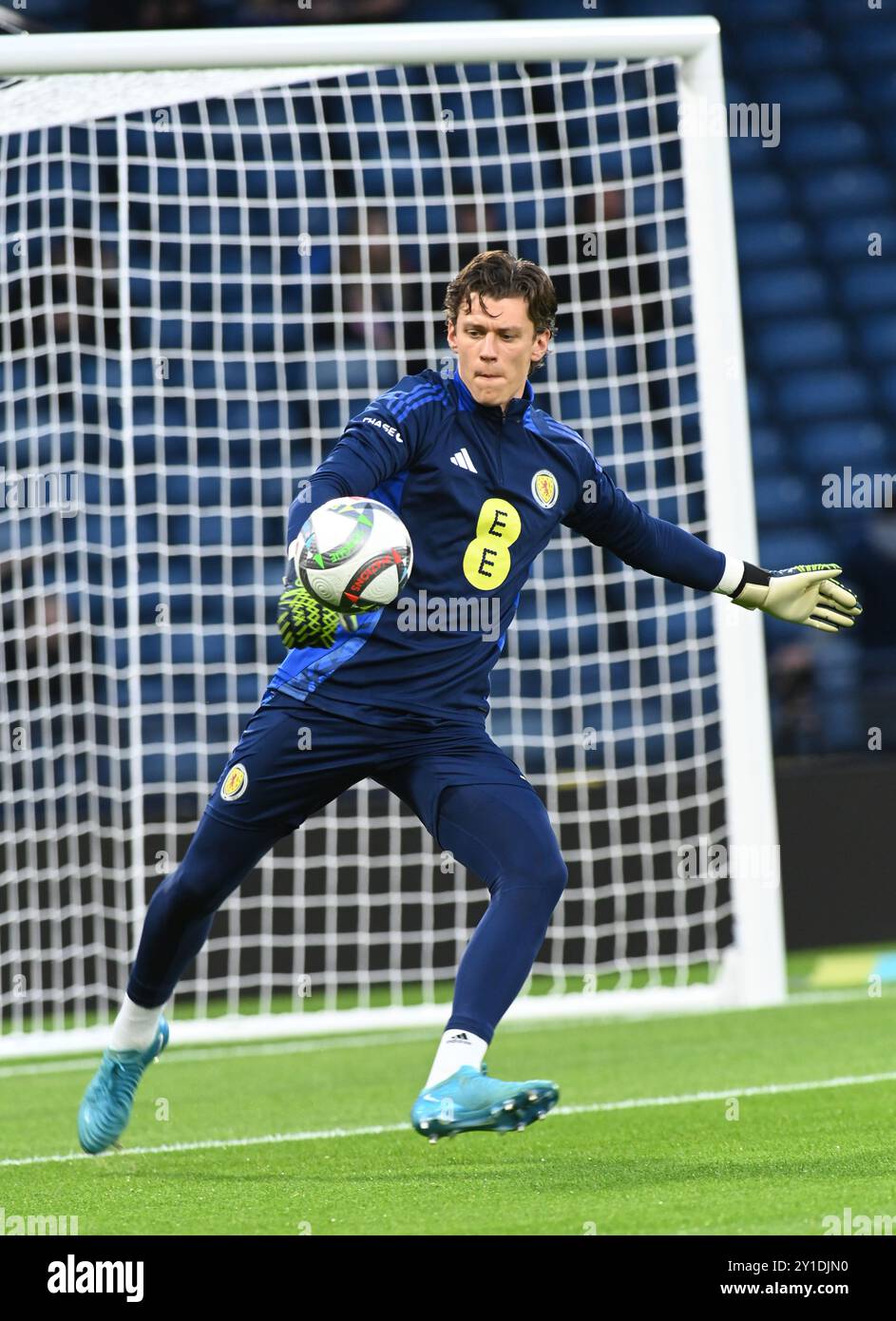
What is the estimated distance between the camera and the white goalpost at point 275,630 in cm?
770

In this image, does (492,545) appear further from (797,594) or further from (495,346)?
(797,594)

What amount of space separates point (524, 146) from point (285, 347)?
2.43 meters

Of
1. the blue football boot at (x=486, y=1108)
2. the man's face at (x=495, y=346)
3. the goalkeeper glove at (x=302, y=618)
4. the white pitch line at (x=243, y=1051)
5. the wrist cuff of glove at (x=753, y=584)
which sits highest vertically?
the man's face at (x=495, y=346)

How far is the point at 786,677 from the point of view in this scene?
34.9ft

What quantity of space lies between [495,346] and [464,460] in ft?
0.89

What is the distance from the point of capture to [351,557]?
3.87 metres

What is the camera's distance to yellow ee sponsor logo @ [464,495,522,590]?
439 cm

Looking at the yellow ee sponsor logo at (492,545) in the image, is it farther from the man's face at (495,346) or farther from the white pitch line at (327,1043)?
the white pitch line at (327,1043)

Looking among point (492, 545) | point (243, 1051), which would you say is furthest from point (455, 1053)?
point (243, 1051)

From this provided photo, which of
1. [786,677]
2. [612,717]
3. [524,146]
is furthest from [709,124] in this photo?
[524,146]

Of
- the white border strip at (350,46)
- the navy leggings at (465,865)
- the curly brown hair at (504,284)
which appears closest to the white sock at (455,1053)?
the navy leggings at (465,865)

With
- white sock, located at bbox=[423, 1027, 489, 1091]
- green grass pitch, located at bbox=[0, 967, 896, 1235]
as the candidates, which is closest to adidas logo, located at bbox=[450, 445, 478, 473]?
white sock, located at bbox=[423, 1027, 489, 1091]

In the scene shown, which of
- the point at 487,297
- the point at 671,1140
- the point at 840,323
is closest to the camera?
the point at 487,297
